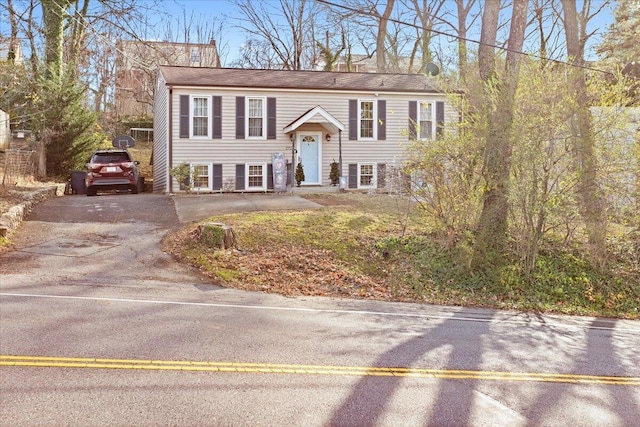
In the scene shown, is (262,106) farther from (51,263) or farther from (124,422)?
(124,422)

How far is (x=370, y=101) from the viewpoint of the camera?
21.9 meters

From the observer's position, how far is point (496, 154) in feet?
32.7

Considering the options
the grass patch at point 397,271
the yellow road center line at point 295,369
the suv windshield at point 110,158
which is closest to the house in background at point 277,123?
the suv windshield at point 110,158

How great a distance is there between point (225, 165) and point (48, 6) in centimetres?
925

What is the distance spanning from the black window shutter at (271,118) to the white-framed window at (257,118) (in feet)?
0.40

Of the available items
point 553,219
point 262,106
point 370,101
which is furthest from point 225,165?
point 553,219

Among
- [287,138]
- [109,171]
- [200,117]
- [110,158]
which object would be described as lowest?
[109,171]

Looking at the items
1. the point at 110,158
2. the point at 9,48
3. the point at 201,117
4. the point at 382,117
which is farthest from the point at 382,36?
the point at 9,48

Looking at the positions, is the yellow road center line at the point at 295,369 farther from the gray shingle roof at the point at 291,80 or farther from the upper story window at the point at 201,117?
the gray shingle roof at the point at 291,80

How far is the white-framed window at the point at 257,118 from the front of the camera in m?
20.8

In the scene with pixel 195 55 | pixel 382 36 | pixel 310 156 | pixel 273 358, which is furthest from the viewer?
pixel 195 55

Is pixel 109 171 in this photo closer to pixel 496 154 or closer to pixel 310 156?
pixel 310 156

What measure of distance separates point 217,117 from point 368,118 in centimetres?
630

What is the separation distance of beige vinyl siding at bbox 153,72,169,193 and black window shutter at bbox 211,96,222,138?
5.95ft
